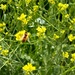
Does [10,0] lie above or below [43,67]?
above

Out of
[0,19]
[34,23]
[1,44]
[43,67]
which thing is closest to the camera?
[43,67]

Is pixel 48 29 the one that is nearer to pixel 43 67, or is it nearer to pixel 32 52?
pixel 32 52

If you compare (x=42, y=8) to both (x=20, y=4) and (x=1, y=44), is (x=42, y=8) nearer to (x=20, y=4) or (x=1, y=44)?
(x=20, y=4)

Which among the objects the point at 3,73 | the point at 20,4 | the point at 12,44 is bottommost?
the point at 3,73

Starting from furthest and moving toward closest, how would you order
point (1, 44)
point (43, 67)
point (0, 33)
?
point (0, 33)
point (1, 44)
point (43, 67)

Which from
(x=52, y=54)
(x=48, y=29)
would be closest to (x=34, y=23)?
(x=48, y=29)

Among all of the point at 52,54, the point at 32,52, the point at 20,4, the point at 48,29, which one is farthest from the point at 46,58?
the point at 20,4

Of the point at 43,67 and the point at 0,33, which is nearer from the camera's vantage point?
the point at 43,67

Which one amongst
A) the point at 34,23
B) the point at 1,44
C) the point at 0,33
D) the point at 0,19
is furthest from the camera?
the point at 0,19

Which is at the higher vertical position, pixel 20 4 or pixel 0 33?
pixel 20 4
